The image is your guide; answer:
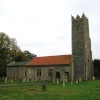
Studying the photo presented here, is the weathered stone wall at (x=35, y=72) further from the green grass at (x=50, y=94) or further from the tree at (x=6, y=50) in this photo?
the green grass at (x=50, y=94)

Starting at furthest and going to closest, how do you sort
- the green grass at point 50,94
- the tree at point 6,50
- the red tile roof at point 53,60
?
the tree at point 6,50 < the red tile roof at point 53,60 < the green grass at point 50,94

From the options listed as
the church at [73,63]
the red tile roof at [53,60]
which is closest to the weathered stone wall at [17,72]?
the church at [73,63]

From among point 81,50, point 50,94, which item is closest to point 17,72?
point 81,50

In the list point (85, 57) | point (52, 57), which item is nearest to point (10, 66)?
point (52, 57)

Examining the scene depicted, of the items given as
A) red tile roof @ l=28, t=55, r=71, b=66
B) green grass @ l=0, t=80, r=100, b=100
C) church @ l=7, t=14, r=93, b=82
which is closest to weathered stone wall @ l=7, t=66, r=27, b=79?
church @ l=7, t=14, r=93, b=82

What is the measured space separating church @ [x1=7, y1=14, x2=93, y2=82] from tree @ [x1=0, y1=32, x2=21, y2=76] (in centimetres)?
903

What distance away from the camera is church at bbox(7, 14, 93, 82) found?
47463mm

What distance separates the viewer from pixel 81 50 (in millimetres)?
49156

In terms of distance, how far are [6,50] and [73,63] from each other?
2416cm

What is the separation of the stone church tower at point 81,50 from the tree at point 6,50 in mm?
22267

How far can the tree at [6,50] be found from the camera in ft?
198

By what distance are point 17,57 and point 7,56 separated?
163 inches

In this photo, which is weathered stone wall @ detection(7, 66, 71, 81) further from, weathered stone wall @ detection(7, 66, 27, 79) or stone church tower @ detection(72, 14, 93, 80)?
stone church tower @ detection(72, 14, 93, 80)

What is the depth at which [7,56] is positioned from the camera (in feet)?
214
